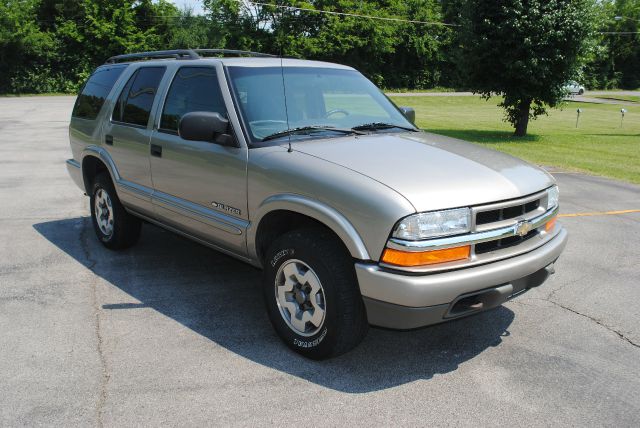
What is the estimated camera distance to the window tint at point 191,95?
444 centimetres

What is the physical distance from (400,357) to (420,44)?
5355 cm

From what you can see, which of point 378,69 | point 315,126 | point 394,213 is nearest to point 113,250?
point 315,126

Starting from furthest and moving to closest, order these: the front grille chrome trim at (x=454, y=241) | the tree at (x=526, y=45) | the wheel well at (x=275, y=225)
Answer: the tree at (x=526, y=45) → the wheel well at (x=275, y=225) → the front grille chrome trim at (x=454, y=241)

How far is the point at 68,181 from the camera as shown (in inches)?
394

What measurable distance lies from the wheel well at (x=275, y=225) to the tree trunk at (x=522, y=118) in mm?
17011

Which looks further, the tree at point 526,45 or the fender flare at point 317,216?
the tree at point 526,45

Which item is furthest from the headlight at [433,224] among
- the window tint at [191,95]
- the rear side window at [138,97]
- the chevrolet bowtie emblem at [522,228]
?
the rear side window at [138,97]

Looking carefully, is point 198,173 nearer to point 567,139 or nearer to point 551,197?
point 551,197

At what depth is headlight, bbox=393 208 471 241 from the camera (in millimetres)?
3213

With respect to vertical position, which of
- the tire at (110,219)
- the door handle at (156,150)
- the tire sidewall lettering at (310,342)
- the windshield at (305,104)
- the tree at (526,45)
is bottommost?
the tire sidewall lettering at (310,342)

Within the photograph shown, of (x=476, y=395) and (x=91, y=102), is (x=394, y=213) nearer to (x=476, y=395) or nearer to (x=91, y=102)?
(x=476, y=395)

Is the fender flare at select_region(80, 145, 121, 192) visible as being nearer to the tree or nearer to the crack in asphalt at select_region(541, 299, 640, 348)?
the crack in asphalt at select_region(541, 299, 640, 348)

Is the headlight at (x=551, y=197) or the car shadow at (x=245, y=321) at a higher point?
the headlight at (x=551, y=197)

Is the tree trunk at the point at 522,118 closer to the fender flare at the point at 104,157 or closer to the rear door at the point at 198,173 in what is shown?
the fender flare at the point at 104,157
